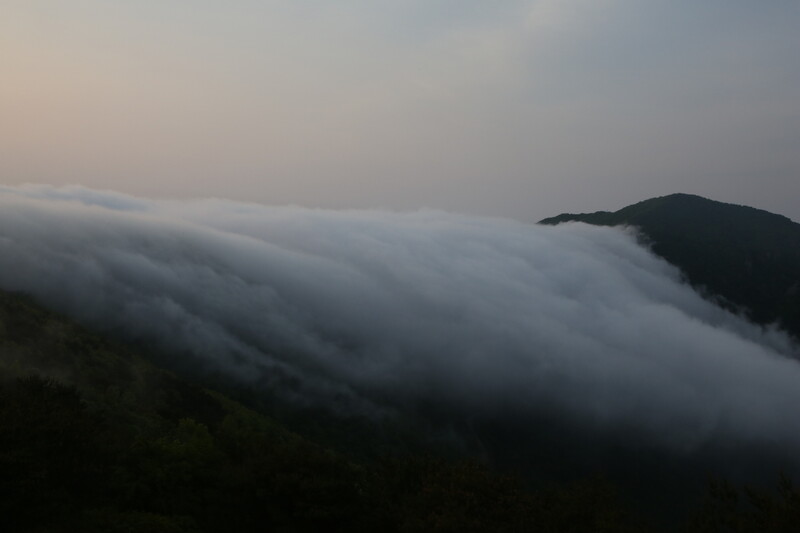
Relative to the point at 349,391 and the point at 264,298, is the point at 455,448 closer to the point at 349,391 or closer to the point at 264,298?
the point at 349,391

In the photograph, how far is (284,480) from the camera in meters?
30.1

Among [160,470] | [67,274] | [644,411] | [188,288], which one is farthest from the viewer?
[644,411]

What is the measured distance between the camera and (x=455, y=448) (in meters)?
139

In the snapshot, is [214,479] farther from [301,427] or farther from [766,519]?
[301,427]

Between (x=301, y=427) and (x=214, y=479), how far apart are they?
79.9 m

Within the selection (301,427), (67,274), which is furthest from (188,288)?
(301,427)

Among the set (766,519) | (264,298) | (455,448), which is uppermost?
(766,519)

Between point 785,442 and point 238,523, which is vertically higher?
point 238,523

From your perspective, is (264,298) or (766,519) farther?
(264,298)

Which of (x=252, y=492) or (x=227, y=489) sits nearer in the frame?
(x=252, y=492)

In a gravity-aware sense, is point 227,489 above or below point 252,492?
below

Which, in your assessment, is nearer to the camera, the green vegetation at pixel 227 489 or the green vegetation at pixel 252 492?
the green vegetation at pixel 252 492

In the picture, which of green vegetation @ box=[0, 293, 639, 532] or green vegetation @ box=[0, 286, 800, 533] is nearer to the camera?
green vegetation @ box=[0, 286, 800, 533]

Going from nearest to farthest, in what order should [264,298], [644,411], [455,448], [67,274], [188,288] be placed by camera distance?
[67,274] → [455,448] → [188,288] → [264,298] → [644,411]
